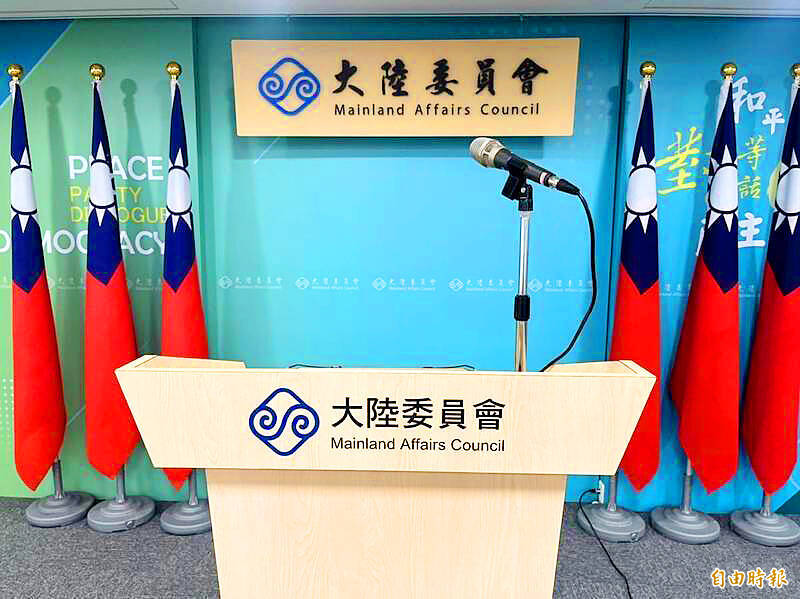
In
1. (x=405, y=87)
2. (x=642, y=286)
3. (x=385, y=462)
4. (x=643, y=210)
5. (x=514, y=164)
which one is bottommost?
(x=385, y=462)

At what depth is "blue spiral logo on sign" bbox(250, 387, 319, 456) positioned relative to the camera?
1316 mm

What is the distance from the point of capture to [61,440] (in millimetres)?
2506

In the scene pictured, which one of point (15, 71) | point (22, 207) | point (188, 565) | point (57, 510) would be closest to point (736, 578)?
point (188, 565)

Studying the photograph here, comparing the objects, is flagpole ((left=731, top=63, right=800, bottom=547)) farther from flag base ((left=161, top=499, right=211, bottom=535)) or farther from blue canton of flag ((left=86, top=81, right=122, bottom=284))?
blue canton of flag ((left=86, top=81, right=122, bottom=284))

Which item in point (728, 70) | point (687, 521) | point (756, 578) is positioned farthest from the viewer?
point (687, 521)

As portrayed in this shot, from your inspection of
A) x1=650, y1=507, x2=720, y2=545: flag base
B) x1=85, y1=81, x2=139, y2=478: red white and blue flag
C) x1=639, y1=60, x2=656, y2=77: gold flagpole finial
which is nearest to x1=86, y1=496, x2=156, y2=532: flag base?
x1=85, y1=81, x2=139, y2=478: red white and blue flag

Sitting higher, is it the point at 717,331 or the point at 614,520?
Result: the point at 717,331

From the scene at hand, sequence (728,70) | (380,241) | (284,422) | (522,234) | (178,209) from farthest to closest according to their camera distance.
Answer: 1. (380,241)
2. (178,209)
3. (728,70)
4. (522,234)
5. (284,422)

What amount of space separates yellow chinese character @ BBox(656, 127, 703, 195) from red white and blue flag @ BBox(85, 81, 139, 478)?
2339mm

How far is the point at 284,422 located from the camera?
4.35 ft

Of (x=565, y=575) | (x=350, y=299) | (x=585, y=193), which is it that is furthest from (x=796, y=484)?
(x=350, y=299)

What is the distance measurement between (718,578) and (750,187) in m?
1.60

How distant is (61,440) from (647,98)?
289 centimetres

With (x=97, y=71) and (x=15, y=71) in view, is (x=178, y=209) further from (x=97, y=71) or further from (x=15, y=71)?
(x=15, y=71)
